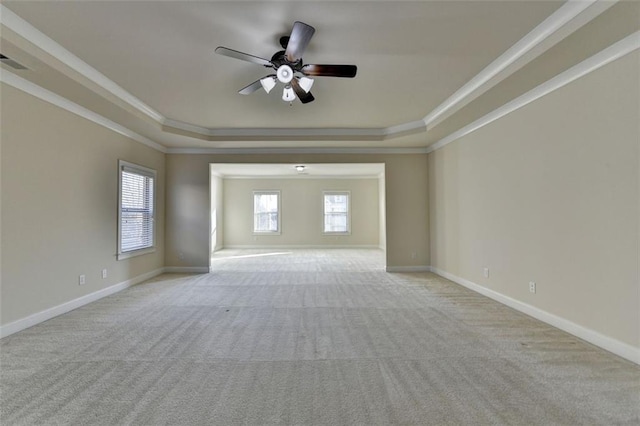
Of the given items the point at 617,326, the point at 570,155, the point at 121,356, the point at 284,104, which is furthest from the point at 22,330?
the point at 570,155

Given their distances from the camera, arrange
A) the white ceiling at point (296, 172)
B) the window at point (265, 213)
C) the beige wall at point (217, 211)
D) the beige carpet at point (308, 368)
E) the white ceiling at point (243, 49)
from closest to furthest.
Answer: the beige carpet at point (308, 368) → the white ceiling at point (243, 49) → the white ceiling at point (296, 172) → the beige wall at point (217, 211) → the window at point (265, 213)

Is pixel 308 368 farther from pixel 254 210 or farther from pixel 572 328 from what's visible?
pixel 254 210

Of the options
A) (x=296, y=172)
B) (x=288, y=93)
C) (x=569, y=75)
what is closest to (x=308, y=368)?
(x=288, y=93)

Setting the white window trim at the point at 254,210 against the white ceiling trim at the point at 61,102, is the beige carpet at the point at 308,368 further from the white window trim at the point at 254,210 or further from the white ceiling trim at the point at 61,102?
the white window trim at the point at 254,210

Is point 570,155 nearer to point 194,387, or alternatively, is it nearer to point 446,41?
point 446,41

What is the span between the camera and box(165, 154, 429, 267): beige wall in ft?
20.4

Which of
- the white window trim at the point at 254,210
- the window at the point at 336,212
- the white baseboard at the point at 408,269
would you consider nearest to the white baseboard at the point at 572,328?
the white baseboard at the point at 408,269

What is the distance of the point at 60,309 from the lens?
3.57m

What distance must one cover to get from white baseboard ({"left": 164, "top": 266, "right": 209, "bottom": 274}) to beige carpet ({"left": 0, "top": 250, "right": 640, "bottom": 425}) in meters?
2.08

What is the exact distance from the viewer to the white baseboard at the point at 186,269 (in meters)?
6.15

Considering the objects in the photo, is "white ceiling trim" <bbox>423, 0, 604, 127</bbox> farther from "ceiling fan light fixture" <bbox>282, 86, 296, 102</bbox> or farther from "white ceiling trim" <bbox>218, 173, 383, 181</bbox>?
"white ceiling trim" <bbox>218, 173, 383, 181</bbox>

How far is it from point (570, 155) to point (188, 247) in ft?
20.7

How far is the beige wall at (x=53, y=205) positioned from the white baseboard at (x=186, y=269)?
139cm

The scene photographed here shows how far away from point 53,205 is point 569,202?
18.6 feet
